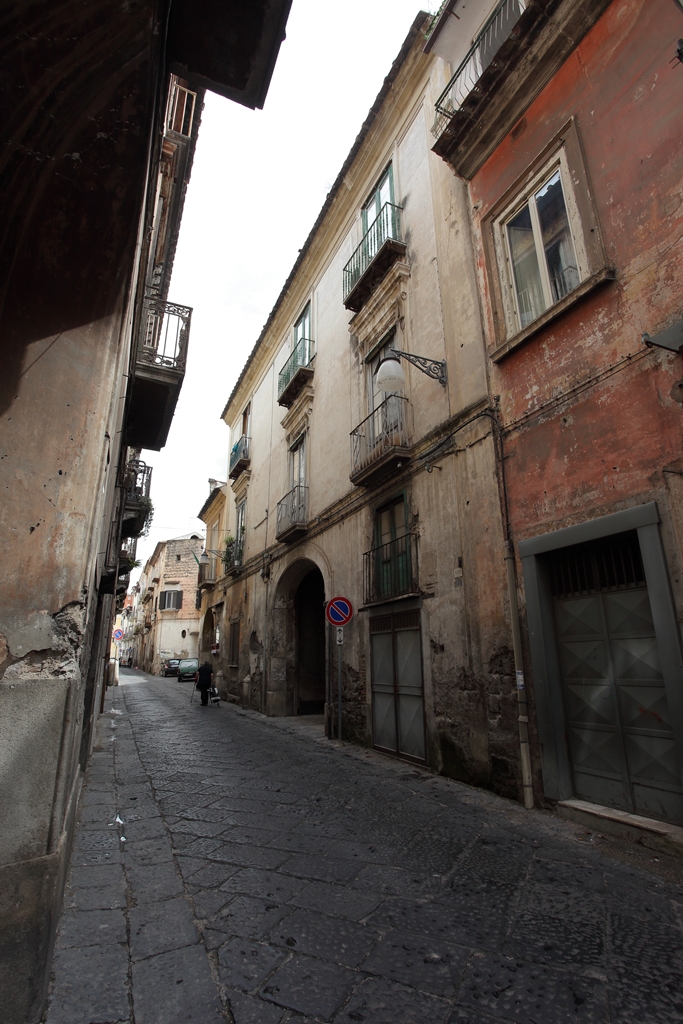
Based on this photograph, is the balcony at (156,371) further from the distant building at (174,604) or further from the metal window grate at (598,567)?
the distant building at (174,604)

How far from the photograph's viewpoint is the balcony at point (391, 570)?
24.9ft

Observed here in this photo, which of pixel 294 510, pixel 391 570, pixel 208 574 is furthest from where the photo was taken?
pixel 208 574

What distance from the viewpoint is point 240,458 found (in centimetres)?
1756

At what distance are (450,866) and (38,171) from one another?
4494mm

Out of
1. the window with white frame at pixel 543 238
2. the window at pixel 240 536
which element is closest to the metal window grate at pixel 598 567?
the window with white frame at pixel 543 238

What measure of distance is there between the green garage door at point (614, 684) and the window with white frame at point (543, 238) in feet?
8.90

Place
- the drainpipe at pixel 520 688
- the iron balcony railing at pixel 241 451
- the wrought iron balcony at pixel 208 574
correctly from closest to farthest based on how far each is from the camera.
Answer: the drainpipe at pixel 520 688
the iron balcony railing at pixel 241 451
the wrought iron balcony at pixel 208 574

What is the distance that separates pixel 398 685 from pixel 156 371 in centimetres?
579

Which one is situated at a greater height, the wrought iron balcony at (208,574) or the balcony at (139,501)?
the balcony at (139,501)

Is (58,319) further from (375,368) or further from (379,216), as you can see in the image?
(379,216)

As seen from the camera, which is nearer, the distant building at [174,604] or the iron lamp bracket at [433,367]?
the iron lamp bracket at [433,367]

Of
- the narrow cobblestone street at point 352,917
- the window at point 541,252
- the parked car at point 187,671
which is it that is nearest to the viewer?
the narrow cobblestone street at point 352,917

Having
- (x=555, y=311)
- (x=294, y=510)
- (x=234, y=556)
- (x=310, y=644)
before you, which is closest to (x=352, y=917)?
(x=555, y=311)

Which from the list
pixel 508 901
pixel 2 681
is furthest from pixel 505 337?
pixel 2 681
